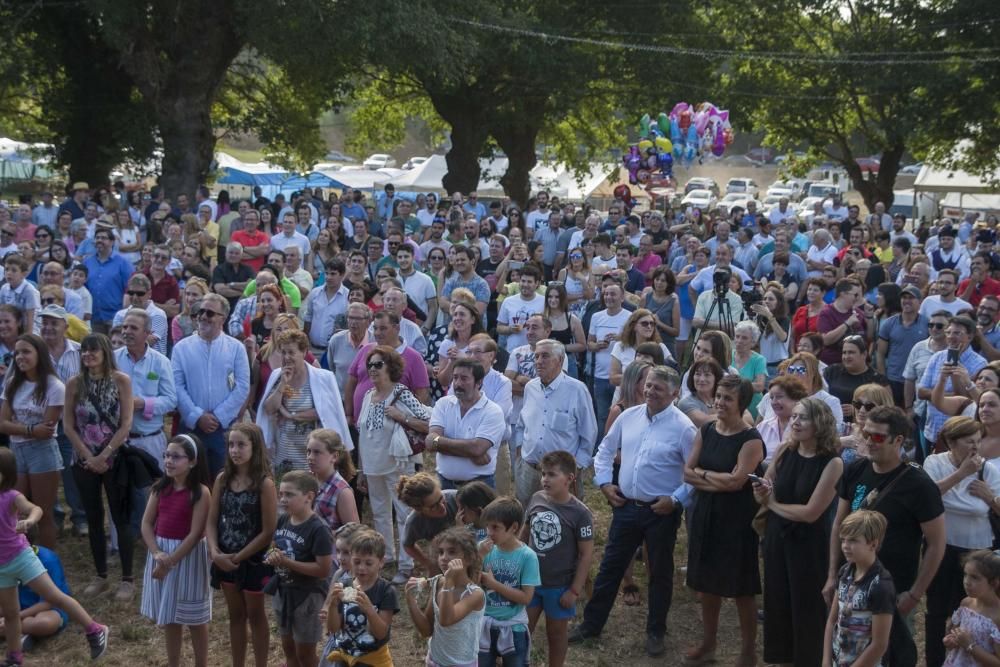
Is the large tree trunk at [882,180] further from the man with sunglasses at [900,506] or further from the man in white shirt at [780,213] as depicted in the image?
the man with sunglasses at [900,506]

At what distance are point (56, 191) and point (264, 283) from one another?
22585 mm

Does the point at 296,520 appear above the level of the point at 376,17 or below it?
below

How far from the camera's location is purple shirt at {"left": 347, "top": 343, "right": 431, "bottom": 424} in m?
7.37

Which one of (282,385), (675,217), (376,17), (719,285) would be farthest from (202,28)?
(282,385)

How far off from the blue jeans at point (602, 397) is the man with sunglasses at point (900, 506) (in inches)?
146

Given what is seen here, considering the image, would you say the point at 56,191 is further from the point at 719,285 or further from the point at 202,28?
the point at 719,285

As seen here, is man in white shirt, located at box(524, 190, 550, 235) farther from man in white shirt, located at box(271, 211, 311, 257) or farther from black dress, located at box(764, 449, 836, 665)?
black dress, located at box(764, 449, 836, 665)

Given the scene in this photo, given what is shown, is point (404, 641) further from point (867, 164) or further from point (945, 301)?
point (867, 164)

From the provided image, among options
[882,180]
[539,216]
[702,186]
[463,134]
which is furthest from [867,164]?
[539,216]

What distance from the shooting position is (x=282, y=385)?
6969 mm

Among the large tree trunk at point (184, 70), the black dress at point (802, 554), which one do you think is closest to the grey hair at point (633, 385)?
the black dress at point (802, 554)

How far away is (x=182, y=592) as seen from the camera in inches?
226

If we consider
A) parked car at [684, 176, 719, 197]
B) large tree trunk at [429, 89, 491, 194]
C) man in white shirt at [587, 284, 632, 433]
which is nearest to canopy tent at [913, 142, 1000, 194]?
large tree trunk at [429, 89, 491, 194]

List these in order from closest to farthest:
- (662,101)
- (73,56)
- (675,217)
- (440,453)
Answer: (440,453) → (675,217) → (73,56) → (662,101)
